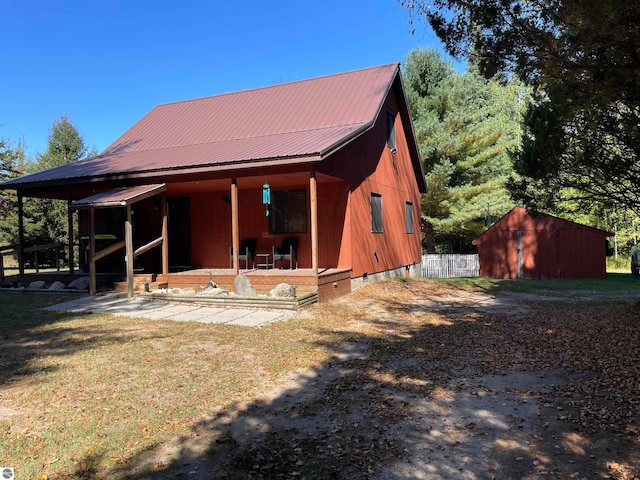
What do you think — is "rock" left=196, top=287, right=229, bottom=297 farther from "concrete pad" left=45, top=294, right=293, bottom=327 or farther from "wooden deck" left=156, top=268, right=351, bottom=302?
"wooden deck" left=156, top=268, right=351, bottom=302

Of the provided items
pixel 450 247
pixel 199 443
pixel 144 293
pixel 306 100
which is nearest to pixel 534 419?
pixel 199 443

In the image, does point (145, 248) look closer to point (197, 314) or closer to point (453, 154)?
point (197, 314)

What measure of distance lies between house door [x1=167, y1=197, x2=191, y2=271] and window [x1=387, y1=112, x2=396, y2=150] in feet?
23.1

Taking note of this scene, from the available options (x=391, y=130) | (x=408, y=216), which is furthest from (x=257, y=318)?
(x=408, y=216)

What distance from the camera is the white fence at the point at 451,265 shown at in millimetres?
22656

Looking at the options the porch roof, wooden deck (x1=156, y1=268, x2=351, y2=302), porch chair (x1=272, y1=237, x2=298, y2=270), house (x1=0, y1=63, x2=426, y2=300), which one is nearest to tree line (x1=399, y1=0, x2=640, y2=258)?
house (x1=0, y1=63, x2=426, y2=300)

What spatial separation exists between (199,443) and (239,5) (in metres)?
18.2

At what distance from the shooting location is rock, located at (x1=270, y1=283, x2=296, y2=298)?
9.53 m

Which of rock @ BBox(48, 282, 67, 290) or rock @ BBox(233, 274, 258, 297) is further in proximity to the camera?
rock @ BBox(48, 282, 67, 290)

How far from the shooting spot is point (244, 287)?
9938mm

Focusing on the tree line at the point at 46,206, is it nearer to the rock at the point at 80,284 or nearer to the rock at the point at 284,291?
the rock at the point at 80,284

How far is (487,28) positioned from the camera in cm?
593

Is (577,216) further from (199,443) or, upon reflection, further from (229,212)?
(199,443)

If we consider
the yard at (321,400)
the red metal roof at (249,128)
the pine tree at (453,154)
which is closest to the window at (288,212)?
the red metal roof at (249,128)
